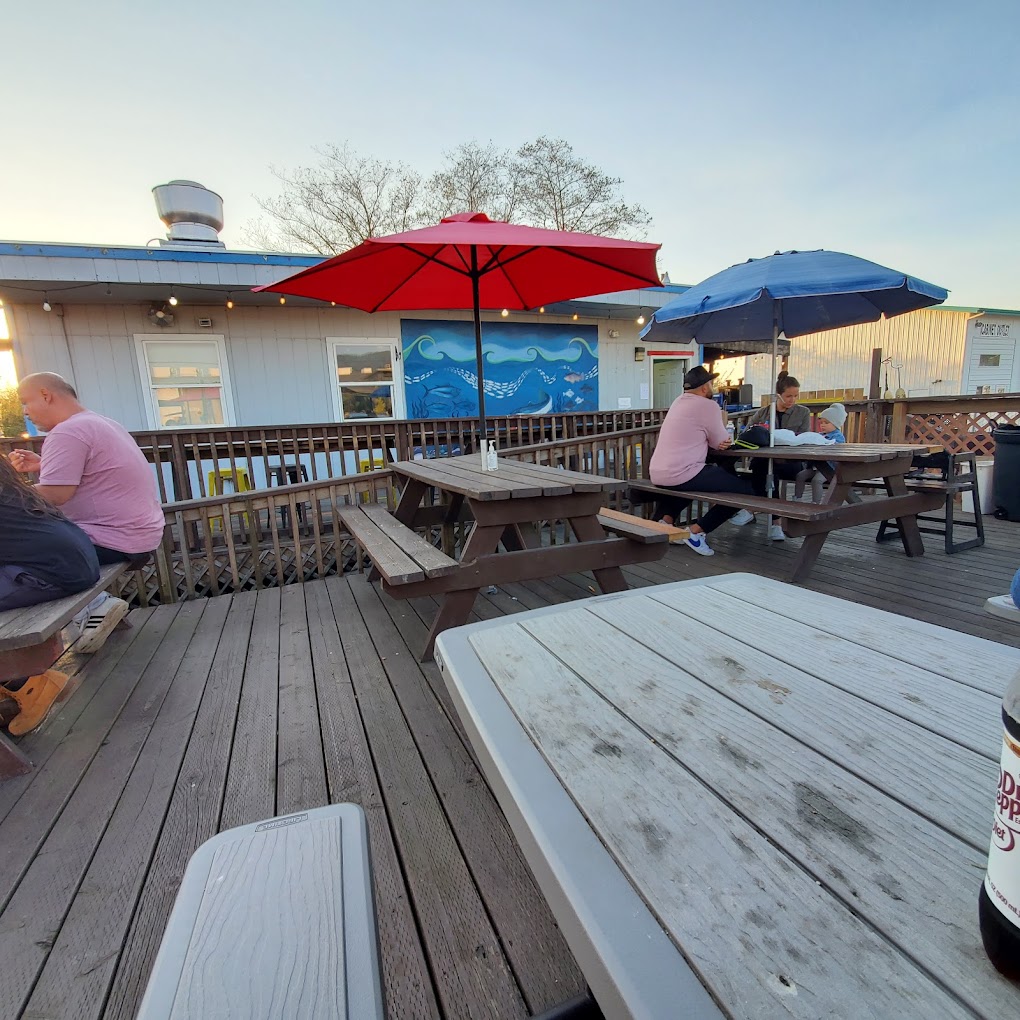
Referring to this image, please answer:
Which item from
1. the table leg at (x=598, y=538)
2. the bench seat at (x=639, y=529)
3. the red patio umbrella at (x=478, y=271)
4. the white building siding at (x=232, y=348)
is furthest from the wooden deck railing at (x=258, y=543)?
the white building siding at (x=232, y=348)

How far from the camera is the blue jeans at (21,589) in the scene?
203 centimetres

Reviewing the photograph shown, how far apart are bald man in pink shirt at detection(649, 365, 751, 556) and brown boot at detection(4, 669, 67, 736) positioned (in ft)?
12.4

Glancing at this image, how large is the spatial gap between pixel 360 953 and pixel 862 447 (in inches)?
169

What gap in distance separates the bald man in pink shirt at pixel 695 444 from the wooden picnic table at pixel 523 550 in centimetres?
127

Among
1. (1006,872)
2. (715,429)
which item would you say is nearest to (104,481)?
(1006,872)

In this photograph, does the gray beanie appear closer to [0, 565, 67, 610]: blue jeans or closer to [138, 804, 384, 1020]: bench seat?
[138, 804, 384, 1020]: bench seat

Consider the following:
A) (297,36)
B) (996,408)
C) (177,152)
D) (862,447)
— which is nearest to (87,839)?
(862,447)

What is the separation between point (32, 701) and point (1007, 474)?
7.03 metres

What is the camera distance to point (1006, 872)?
0.40m

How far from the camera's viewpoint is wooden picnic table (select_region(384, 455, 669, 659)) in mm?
2434

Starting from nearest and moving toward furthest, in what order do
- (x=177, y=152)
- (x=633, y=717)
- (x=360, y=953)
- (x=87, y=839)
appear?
(x=360, y=953) → (x=633, y=717) → (x=87, y=839) → (x=177, y=152)

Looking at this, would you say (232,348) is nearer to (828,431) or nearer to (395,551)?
(395,551)

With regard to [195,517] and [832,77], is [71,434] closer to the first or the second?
[195,517]

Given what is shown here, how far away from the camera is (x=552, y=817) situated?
0.62 meters
